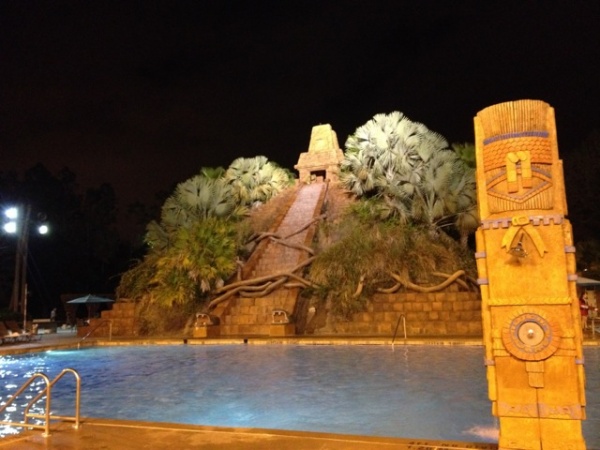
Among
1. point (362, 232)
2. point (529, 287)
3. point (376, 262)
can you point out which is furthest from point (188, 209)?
point (529, 287)

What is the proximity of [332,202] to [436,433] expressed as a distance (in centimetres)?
2234

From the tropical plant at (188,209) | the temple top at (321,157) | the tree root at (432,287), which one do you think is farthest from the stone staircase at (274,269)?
the temple top at (321,157)

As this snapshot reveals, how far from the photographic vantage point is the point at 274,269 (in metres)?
22.8

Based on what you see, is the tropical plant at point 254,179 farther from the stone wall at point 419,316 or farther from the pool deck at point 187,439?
the pool deck at point 187,439

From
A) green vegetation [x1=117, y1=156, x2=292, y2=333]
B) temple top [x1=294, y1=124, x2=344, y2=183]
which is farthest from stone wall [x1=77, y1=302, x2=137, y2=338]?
temple top [x1=294, y1=124, x2=344, y2=183]

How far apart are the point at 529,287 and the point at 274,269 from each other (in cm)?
1898

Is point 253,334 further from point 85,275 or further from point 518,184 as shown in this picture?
point 85,275

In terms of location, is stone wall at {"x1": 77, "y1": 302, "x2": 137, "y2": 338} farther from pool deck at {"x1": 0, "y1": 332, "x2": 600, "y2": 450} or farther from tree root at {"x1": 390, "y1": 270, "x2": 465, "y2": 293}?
pool deck at {"x1": 0, "y1": 332, "x2": 600, "y2": 450}

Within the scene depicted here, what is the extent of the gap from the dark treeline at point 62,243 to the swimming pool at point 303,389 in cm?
1882

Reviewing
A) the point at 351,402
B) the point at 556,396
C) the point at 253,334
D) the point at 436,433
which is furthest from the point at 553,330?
the point at 253,334

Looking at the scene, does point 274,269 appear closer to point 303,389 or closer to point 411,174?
point 411,174

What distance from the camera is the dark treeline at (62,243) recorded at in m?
31.8

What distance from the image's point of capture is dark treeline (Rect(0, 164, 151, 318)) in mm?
31766

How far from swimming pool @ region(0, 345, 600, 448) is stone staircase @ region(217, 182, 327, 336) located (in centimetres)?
471
